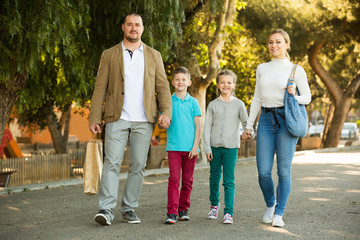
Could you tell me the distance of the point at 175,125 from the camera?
19.4ft

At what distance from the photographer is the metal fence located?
40.9ft

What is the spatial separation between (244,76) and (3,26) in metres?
16.5

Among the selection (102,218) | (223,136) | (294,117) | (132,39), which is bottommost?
(102,218)

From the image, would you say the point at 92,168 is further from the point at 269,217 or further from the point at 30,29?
the point at 30,29

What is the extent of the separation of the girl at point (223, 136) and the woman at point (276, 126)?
269 mm

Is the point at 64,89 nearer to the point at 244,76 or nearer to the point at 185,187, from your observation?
the point at 185,187

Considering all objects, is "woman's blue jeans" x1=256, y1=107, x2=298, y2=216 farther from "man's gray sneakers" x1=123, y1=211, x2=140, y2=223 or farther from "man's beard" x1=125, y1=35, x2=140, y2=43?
"man's beard" x1=125, y1=35, x2=140, y2=43

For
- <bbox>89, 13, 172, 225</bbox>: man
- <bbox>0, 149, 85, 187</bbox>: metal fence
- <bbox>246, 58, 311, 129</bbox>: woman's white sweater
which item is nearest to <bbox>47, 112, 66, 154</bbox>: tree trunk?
<bbox>0, 149, 85, 187</bbox>: metal fence

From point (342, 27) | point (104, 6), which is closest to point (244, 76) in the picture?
point (342, 27)

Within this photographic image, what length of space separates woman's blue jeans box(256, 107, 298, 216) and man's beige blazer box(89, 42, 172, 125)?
1018 mm

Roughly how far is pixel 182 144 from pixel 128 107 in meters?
0.70

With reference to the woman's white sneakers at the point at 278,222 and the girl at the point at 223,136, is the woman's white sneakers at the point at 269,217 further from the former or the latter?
the girl at the point at 223,136

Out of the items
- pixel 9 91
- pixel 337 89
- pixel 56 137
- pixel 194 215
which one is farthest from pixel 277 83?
pixel 337 89

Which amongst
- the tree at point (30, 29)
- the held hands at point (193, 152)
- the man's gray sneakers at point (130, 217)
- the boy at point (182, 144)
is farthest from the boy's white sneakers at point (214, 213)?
the tree at point (30, 29)
